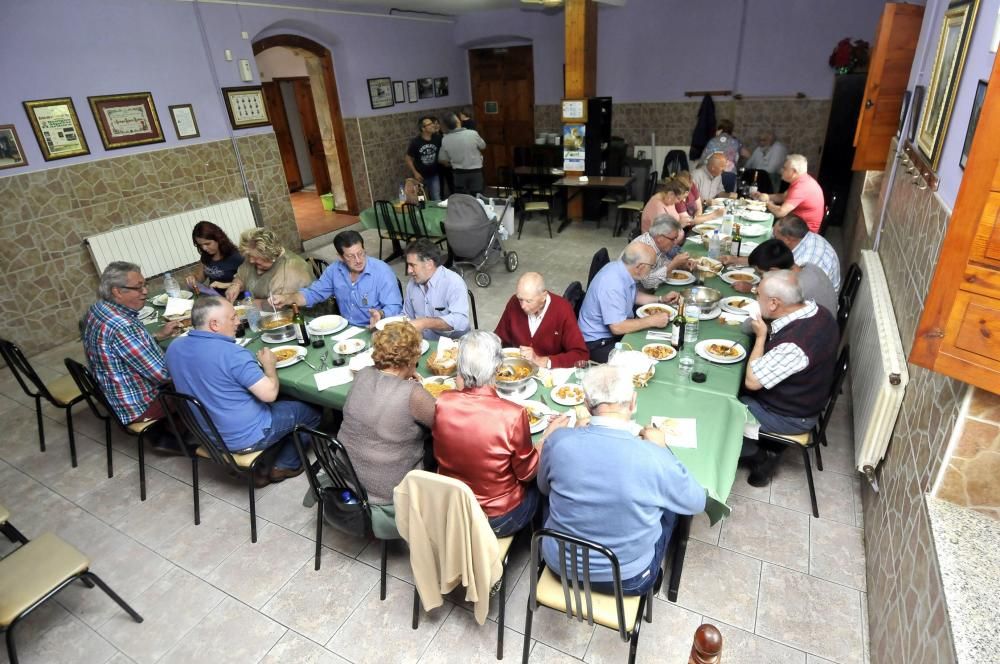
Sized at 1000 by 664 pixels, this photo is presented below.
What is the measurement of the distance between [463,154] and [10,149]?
17.7ft

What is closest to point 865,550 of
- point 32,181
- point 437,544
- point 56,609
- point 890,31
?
point 437,544

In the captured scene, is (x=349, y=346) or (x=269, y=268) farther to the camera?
(x=269, y=268)

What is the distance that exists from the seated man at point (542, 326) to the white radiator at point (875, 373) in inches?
60.2

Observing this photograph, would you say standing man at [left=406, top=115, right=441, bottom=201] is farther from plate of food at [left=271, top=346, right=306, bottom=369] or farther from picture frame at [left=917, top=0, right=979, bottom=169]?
picture frame at [left=917, top=0, right=979, bottom=169]

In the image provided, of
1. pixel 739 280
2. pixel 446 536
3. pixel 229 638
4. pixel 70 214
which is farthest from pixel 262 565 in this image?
pixel 70 214

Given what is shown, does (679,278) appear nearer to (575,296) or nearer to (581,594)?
(575,296)

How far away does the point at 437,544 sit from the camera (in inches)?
90.0

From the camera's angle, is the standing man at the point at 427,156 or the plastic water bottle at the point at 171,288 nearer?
the plastic water bottle at the point at 171,288

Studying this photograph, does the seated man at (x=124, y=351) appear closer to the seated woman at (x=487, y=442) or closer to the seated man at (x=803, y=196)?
the seated woman at (x=487, y=442)

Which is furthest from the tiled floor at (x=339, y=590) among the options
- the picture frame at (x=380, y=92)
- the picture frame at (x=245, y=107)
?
the picture frame at (x=380, y=92)

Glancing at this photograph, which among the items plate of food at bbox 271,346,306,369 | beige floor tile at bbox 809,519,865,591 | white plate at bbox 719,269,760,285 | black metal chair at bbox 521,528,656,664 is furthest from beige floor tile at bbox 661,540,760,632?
plate of food at bbox 271,346,306,369

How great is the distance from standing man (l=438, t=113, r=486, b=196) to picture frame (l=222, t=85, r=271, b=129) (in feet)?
8.73

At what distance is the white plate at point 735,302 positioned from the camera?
354 cm

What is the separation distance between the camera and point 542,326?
11.1 ft
